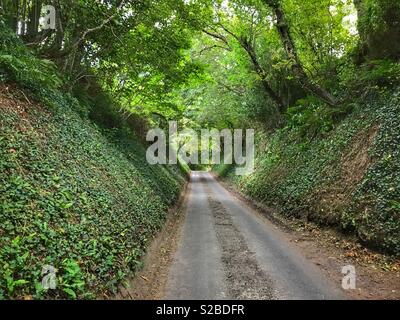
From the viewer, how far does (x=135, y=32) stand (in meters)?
13.3

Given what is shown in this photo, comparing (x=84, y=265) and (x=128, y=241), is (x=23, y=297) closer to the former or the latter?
(x=84, y=265)

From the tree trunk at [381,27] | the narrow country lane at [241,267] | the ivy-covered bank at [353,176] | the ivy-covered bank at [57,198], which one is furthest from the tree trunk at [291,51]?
the ivy-covered bank at [57,198]

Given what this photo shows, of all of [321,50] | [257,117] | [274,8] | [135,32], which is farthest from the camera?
[257,117]

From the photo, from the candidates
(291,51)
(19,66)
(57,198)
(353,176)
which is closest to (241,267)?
(57,198)

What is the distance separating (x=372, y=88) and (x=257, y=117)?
12985mm

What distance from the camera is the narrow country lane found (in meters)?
6.68

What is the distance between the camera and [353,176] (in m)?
10.8

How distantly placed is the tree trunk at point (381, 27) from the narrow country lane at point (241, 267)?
8346 millimetres

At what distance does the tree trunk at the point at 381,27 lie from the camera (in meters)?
12.8

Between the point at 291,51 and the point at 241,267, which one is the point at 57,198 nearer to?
the point at 241,267

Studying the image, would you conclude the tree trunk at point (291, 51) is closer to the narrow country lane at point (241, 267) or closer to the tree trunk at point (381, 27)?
the tree trunk at point (381, 27)

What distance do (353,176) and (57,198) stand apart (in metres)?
8.73

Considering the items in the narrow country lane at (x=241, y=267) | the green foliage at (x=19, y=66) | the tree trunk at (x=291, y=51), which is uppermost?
the tree trunk at (x=291, y=51)
